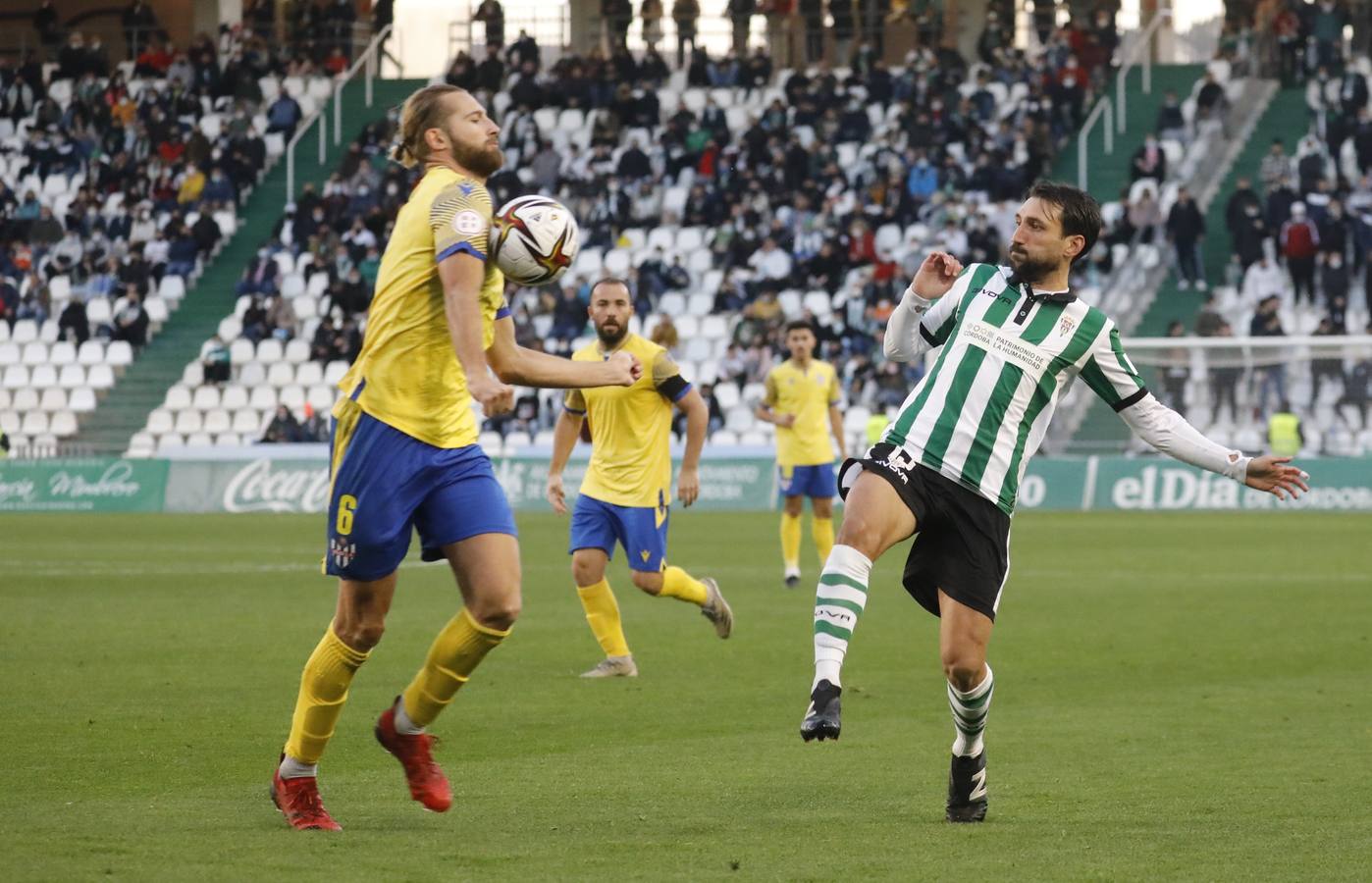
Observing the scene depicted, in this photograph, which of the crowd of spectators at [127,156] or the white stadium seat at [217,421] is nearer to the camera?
the white stadium seat at [217,421]

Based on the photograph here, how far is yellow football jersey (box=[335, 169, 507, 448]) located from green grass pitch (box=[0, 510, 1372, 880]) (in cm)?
134

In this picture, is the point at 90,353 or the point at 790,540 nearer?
the point at 790,540

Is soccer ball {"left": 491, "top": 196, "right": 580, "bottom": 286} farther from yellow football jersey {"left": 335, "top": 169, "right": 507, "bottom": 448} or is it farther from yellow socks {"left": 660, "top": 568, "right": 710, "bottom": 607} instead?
yellow socks {"left": 660, "top": 568, "right": 710, "bottom": 607}

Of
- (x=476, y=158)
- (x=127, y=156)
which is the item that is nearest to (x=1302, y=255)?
(x=127, y=156)

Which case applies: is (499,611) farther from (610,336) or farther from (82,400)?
(82,400)

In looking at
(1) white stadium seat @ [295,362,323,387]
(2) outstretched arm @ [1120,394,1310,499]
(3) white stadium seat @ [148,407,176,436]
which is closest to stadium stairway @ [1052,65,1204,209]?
(1) white stadium seat @ [295,362,323,387]

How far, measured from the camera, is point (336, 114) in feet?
142

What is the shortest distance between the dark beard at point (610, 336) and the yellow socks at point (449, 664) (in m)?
5.21

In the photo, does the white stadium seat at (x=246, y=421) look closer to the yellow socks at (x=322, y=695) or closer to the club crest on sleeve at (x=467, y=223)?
the yellow socks at (x=322, y=695)

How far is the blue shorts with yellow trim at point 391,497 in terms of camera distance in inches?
251

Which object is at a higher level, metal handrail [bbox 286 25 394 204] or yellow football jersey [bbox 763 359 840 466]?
metal handrail [bbox 286 25 394 204]

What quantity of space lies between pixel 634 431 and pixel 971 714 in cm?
545

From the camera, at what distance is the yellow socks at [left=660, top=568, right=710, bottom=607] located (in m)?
12.3

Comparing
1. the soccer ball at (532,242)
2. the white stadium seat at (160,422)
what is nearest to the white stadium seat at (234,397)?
the white stadium seat at (160,422)
